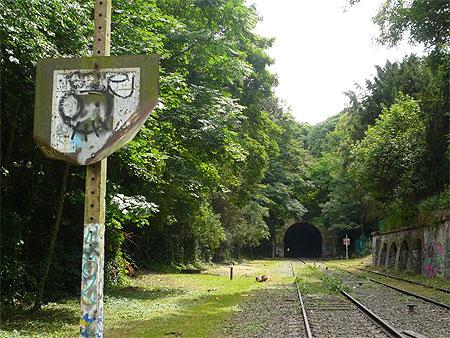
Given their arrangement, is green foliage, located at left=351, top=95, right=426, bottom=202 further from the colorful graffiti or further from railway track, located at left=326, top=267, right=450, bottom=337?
the colorful graffiti

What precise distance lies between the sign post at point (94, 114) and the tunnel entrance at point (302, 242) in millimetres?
66403

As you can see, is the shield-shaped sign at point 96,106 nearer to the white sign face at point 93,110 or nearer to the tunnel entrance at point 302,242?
the white sign face at point 93,110

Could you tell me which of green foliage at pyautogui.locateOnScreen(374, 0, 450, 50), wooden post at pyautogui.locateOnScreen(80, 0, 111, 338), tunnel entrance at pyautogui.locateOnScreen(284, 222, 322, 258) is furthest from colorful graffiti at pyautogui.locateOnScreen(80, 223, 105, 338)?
tunnel entrance at pyautogui.locateOnScreen(284, 222, 322, 258)

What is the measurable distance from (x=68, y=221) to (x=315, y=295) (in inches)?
323

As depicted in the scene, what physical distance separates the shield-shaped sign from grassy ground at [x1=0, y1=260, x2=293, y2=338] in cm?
547

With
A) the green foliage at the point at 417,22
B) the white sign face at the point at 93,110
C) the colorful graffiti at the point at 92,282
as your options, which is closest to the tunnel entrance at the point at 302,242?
the green foliage at the point at 417,22

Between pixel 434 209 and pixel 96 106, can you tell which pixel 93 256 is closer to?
pixel 96 106

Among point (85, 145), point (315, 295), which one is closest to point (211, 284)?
point (315, 295)

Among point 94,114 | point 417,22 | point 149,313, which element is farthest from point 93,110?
point 417,22

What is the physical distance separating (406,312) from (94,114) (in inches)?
417

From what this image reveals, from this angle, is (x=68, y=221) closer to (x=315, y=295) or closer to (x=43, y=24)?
(x=43, y=24)

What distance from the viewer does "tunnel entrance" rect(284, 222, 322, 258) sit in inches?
2778

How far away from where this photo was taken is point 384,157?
93.1 ft

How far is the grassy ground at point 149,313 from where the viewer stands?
30.9ft
